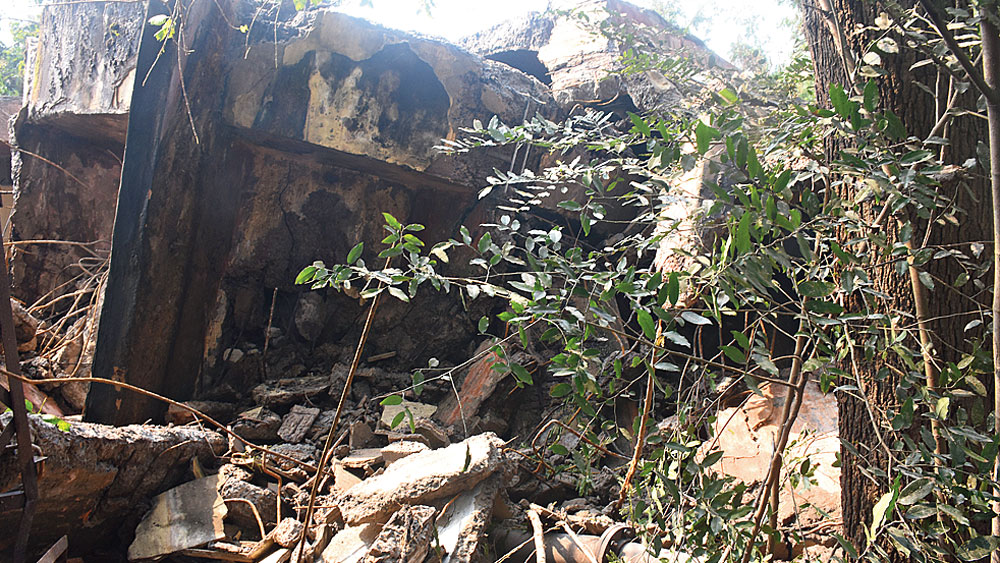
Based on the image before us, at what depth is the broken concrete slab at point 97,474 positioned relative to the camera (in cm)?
208

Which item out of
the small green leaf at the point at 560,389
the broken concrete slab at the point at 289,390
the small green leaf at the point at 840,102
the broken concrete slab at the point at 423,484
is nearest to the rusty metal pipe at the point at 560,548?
the broken concrete slab at the point at 423,484

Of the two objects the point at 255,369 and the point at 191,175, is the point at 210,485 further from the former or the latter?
the point at 191,175

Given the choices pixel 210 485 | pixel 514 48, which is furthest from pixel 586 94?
pixel 210 485

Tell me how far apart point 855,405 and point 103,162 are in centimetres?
450

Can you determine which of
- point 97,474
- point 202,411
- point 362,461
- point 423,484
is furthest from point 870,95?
point 202,411

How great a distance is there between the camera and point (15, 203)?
387 centimetres

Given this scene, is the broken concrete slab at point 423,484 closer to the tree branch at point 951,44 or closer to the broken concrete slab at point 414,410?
the broken concrete slab at point 414,410

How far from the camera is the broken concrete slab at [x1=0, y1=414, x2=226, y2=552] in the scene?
208 centimetres

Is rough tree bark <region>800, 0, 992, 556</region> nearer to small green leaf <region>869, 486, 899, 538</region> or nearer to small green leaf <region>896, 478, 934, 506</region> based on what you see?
small green leaf <region>896, 478, 934, 506</region>

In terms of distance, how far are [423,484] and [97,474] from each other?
1270 mm

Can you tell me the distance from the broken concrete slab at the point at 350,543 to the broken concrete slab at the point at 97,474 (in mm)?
936

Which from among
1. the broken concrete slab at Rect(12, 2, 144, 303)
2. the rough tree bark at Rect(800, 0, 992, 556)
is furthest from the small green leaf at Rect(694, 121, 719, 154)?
the broken concrete slab at Rect(12, 2, 144, 303)

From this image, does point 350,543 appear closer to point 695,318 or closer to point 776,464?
point 776,464

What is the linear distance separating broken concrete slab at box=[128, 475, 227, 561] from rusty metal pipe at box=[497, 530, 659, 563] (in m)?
1.18
